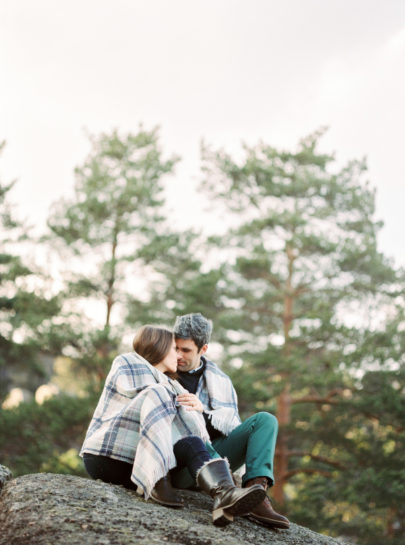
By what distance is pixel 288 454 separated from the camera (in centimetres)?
1255

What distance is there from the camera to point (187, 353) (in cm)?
373

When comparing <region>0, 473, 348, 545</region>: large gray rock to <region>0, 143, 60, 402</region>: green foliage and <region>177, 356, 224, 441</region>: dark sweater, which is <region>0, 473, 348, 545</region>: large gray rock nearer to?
<region>177, 356, 224, 441</region>: dark sweater

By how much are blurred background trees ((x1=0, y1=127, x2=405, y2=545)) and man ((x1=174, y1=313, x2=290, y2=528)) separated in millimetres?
7624

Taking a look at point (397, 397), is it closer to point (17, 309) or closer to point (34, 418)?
point (34, 418)

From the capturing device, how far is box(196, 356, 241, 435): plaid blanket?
11.6ft

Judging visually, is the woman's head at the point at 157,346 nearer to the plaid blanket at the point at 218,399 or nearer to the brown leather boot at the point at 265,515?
the plaid blanket at the point at 218,399

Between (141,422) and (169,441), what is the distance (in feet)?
0.57

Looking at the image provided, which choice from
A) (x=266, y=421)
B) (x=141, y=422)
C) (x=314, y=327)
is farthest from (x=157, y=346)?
(x=314, y=327)

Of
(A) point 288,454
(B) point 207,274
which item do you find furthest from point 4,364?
(A) point 288,454

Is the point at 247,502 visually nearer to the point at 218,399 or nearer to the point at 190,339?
the point at 218,399

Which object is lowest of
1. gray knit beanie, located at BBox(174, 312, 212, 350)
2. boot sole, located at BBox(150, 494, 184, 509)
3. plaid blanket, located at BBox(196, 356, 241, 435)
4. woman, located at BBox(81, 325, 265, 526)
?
boot sole, located at BBox(150, 494, 184, 509)

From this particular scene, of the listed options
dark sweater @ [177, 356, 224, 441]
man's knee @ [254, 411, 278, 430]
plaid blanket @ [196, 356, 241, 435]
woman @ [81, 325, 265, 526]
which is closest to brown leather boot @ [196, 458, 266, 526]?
woman @ [81, 325, 265, 526]

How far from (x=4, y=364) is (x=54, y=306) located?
6.80 feet

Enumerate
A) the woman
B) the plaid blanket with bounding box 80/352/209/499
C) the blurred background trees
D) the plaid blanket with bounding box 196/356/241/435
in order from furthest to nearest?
the blurred background trees, the plaid blanket with bounding box 196/356/241/435, the plaid blanket with bounding box 80/352/209/499, the woman
